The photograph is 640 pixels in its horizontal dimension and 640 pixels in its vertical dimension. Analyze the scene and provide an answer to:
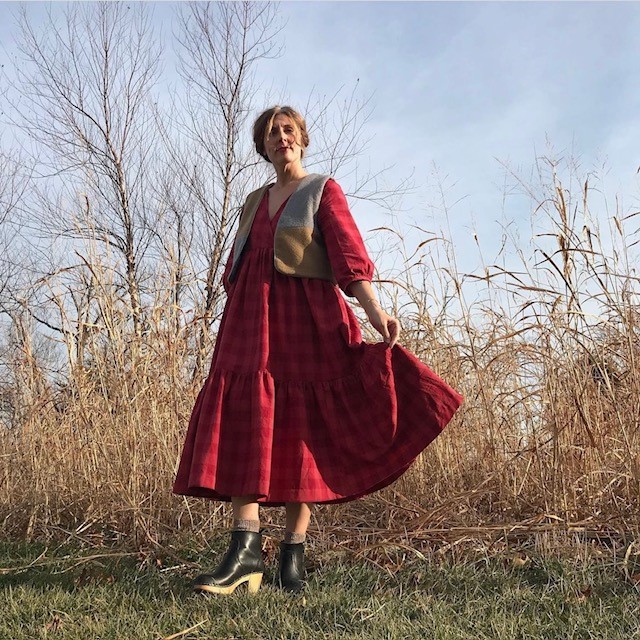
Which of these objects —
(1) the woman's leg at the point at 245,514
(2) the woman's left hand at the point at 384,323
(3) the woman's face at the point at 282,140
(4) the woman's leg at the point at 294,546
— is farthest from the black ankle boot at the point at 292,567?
(3) the woman's face at the point at 282,140

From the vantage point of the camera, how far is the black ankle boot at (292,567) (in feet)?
6.41

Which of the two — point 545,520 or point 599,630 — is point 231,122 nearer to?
point 545,520

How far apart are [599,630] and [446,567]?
0.58 m

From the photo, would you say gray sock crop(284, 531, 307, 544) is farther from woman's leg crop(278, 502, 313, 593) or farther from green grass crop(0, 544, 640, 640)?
green grass crop(0, 544, 640, 640)

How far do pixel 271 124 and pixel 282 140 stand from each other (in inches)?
2.5

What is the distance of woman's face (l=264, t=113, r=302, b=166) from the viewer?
2.20 metres

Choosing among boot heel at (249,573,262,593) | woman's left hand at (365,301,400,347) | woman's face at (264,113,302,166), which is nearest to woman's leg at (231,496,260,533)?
boot heel at (249,573,262,593)

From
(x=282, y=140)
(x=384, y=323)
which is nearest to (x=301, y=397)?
(x=384, y=323)

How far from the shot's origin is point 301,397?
1982 mm

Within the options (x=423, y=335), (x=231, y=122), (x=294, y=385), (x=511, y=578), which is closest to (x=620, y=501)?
(x=511, y=578)

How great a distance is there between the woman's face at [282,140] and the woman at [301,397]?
157mm

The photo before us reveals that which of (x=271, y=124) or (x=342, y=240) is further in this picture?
(x=271, y=124)

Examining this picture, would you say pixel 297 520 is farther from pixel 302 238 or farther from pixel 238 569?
pixel 302 238

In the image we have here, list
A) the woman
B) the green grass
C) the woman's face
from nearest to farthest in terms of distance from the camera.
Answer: the green grass < the woman < the woman's face
